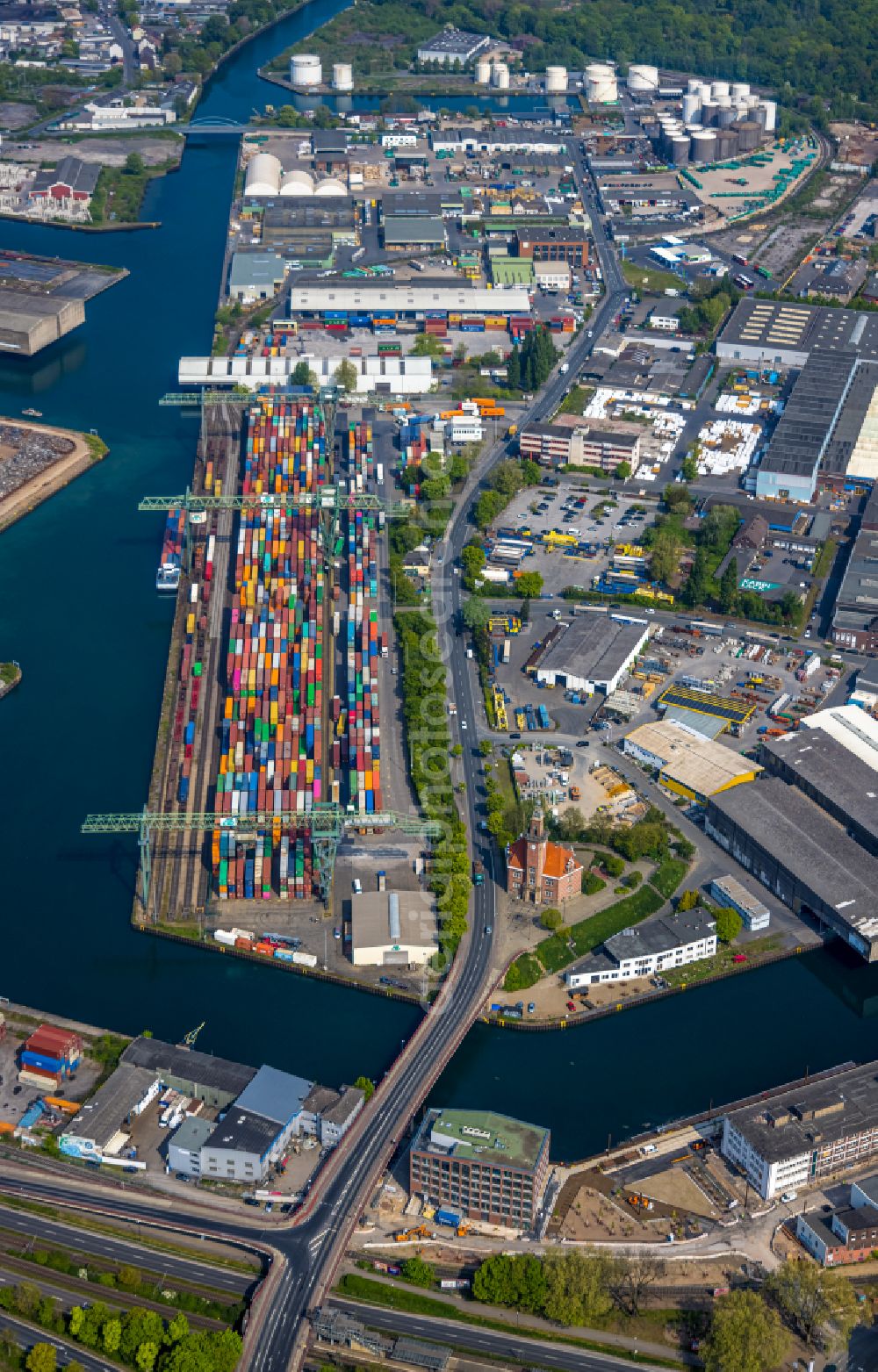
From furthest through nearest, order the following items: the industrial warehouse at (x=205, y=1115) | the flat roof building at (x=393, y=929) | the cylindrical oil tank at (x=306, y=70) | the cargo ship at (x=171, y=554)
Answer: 1. the cylindrical oil tank at (x=306, y=70)
2. the cargo ship at (x=171, y=554)
3. the flat roof building at (x=393, y=929)
4. the industrial warehouse at (x=205, y=1115)

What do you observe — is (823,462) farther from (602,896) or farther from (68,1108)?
(68,1108)

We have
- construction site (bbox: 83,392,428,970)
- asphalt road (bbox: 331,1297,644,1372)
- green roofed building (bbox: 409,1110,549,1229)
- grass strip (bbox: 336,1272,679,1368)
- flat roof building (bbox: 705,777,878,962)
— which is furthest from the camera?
construction site (bbox: 83,392,428,970)

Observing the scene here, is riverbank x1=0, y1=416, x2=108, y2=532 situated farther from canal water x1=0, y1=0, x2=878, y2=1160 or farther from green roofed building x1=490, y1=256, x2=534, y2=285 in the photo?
green roofed building x1=490, y1=256, x2=534, y2=285

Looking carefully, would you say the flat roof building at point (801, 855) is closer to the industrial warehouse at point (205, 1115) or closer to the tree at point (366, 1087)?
the tree at point (366, 1087)

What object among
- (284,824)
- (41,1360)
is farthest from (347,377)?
(41,1360)

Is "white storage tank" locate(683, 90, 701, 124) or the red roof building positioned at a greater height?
"white storage tank" locate(683, 90, 701, 124)

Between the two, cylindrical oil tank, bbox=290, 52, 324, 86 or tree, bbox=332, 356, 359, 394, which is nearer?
tree, bbox=332, 356, 359, 394

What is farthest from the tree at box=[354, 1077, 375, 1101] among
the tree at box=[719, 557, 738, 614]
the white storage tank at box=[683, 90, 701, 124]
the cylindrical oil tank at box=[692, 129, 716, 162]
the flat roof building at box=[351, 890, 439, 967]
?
the white storage tank at box=[683, 90, 701, 124]

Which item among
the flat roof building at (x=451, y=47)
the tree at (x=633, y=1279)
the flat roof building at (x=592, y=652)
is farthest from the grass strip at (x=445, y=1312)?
the flat roof building at (x=451, y=47)
